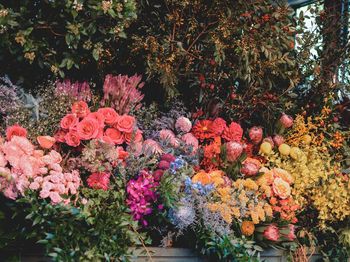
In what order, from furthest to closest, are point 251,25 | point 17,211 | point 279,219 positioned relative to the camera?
point 251,25 → point 279,219 → point 17,211

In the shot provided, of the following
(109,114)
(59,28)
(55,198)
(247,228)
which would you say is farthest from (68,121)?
(247,228)

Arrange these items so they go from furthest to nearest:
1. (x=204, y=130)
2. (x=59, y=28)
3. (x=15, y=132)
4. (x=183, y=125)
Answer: (x=204, y=130), (x=183, y=125), (x=59, y=28), (x=15, y=132)

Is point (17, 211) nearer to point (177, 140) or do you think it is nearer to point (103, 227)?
point (103, 227)

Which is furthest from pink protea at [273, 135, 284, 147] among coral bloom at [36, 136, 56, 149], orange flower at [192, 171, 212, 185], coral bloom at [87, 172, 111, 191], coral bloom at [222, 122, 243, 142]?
coral bloom at [36, 136, 56, 149]

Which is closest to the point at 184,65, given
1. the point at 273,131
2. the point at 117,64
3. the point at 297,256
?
the point at 117,64

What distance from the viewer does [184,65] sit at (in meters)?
4.42

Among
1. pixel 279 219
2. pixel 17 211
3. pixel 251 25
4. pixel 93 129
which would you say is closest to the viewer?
pixel 17 211

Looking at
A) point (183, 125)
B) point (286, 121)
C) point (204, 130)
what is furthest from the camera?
point (286, 121)

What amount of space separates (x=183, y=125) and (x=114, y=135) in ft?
1.88

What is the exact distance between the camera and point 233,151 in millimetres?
3848

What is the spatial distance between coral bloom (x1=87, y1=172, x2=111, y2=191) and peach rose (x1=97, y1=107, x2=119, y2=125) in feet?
1.15

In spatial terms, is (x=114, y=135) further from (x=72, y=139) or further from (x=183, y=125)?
(x=183, y=125)

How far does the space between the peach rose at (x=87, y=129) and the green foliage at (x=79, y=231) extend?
0.39 metres

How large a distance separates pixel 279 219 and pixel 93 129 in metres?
1.11
